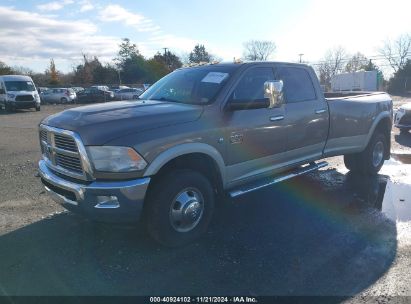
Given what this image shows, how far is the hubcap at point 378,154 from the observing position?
23.8 ft

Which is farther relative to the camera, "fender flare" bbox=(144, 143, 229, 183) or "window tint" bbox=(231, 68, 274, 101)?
"window tint" bbox=(231, 68, 274, 101)

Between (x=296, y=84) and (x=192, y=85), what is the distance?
1647mm

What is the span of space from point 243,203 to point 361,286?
8.09 ft

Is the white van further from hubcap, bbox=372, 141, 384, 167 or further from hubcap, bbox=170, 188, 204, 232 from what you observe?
hubcap, bbox=170, 188, 204, 232

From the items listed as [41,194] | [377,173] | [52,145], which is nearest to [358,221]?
[377,173]

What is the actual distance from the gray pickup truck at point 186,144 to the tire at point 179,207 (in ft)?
0.04

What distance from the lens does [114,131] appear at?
144 inches

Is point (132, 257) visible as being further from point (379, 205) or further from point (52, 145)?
point (379, 205)

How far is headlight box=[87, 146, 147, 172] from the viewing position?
11.8ft

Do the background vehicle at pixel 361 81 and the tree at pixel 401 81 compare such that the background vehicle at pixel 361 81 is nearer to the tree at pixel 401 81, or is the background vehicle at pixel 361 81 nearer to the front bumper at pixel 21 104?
the tree at pixel 401 81

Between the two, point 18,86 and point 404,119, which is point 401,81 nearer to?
point 404,119

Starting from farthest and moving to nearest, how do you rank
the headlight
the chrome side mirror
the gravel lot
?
the chrome side mirror, the headlight, the gravel lot

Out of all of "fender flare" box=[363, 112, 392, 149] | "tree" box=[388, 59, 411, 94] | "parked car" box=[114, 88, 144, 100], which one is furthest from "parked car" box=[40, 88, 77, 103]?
"tree" box=[388, 59, 411, 94]

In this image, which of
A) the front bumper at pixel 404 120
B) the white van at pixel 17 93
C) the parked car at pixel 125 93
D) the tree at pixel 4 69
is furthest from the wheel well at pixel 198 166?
the tree at pixel 4 69
